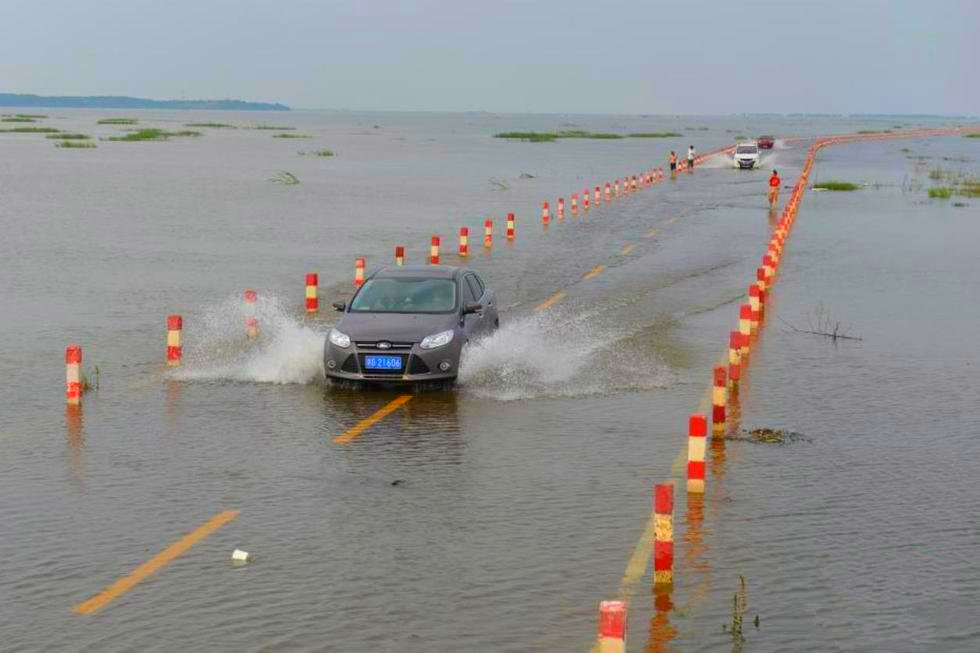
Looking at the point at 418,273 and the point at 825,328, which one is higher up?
the point at 418,273

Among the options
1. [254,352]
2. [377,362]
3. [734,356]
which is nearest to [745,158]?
[254,352]

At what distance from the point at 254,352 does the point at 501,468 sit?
26.5 ft

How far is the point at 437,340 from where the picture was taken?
17812 mm

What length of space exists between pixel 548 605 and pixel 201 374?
10312 millimetres

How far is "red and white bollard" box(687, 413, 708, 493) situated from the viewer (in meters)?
12.1

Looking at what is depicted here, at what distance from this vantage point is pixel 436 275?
19641mm

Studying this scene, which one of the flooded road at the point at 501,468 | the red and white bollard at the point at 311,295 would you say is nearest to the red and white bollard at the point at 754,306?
the flooded road at the point at 501,468

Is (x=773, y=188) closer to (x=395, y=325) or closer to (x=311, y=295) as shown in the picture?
(x=311, y=295)

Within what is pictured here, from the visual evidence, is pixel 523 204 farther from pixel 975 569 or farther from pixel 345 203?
pixel 975 569

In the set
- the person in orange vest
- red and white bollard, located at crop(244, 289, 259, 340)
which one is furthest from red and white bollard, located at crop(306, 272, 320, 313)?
the person in orange vest

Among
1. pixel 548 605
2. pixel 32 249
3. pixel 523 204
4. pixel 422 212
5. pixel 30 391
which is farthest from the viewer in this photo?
pixel 523 204

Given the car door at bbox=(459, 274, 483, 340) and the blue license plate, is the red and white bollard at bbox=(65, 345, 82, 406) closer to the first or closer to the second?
the blue license plate

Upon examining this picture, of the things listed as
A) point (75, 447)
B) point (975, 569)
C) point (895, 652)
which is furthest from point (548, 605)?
point (75, 447)

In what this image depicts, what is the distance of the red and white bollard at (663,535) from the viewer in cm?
962
